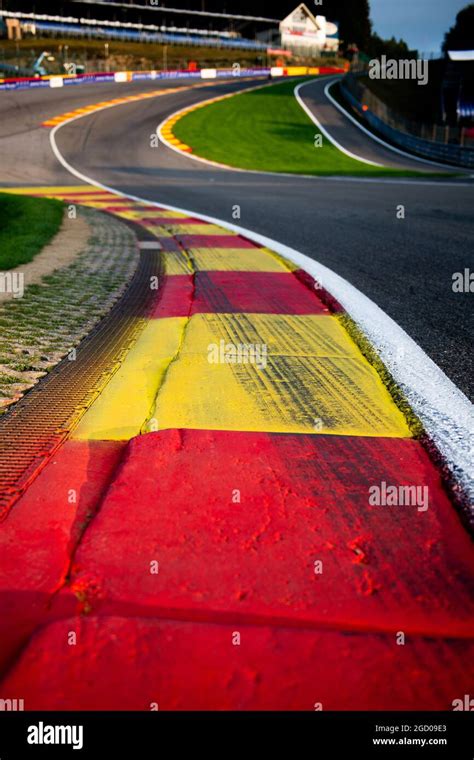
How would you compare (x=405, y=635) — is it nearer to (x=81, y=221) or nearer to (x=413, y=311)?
(x=413, y=311)

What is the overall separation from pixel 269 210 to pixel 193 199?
2.94 meters

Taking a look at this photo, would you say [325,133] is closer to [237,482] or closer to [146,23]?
[237,482]

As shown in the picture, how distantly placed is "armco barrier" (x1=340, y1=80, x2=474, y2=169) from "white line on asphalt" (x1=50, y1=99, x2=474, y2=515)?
25262mm

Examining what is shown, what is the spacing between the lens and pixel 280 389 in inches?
118

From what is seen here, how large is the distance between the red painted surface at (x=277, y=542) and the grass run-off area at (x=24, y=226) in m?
4.86

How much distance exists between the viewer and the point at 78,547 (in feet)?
5.68

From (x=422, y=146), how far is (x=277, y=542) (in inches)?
1295

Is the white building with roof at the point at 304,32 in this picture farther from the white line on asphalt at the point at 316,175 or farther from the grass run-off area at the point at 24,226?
the grass run-off area at the point at 24,226

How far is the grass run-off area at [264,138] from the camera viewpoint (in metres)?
24.4

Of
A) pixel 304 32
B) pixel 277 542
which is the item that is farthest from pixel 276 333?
pixel 304 32

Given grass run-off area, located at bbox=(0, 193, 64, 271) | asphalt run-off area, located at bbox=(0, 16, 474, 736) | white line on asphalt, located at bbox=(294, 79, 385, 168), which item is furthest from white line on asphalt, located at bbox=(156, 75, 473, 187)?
asphalt run-off area, located at bbox=(0, 16, 474, 736)
